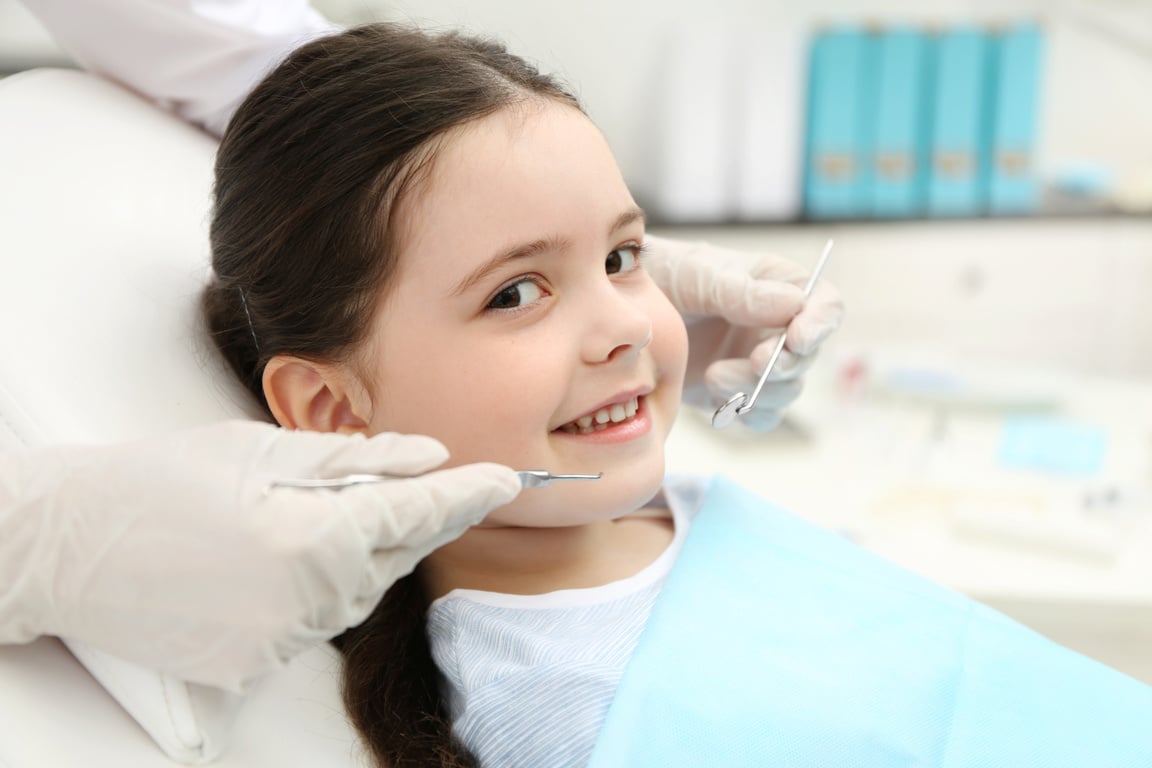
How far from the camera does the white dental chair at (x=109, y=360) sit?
2.47 ft

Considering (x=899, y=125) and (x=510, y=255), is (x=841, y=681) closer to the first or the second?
(x=510, y=255)

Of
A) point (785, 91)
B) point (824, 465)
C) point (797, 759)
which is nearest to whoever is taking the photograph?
point (797, 759)

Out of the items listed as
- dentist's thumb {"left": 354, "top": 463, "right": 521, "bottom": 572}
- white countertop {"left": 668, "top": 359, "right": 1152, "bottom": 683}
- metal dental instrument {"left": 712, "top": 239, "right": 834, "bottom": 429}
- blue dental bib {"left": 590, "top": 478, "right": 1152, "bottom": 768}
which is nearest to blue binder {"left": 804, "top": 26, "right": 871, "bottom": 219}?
white countertop {"left": 668, "top": 359, "right": 1152, "bottom": 683}

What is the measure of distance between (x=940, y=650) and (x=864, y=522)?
604mm

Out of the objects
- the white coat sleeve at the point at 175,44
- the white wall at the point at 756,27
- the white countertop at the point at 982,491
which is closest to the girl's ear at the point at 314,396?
the white coat sleeve at the point at 175,44

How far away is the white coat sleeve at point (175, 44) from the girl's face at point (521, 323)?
426 mm

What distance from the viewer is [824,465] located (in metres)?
1.79

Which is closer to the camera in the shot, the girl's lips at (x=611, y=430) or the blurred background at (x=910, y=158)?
the girl's lips at (x=611, y=430)

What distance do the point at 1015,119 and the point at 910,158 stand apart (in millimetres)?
242

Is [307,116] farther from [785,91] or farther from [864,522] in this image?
[785,91]

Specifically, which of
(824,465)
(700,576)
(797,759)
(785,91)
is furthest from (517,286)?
(785,91)

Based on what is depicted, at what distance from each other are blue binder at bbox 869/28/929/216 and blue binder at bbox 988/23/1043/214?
6.3 inches

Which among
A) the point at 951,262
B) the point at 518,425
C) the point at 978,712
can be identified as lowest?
the point at 951,262

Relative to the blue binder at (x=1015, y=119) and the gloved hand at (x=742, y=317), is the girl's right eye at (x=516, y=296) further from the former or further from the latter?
the blue binder at (x=1015, y=119)
